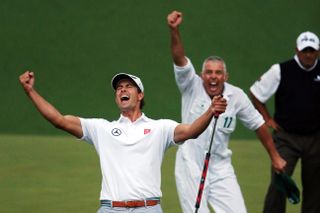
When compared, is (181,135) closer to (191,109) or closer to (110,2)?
(191,109)

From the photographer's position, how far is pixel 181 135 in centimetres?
755

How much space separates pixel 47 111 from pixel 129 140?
65cm

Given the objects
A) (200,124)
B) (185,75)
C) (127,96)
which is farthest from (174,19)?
(200,124)

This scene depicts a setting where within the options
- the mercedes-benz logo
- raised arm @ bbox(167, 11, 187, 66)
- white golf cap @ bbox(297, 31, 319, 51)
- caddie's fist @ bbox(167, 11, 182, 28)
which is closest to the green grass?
white golf cap @ bbox(297, 31, 319, 51)

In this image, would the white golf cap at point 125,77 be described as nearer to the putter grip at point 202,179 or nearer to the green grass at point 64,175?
the putter grip at point 202,179

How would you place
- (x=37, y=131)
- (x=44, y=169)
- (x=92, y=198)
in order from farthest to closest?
(x=37, y=131) < (x=44, y=169) < (x=92, y=198)

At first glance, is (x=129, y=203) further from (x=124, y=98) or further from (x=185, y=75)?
(x=185, y=75)

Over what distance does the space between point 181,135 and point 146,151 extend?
11.6 inches

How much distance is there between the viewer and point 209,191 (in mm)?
9023

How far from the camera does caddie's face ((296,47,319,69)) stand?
33.7 feet

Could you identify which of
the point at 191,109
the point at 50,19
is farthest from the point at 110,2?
the point at 191,109

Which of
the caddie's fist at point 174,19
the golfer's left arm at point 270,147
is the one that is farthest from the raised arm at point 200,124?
the golfer's left arm at point 270,147

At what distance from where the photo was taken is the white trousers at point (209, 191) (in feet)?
29.1

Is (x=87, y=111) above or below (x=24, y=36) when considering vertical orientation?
below
